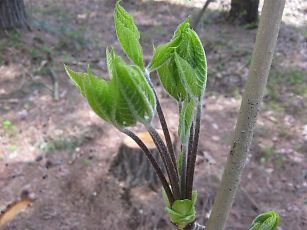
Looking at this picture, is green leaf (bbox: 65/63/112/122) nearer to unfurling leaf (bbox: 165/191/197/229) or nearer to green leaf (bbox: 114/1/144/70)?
green leaf (bbox: 114/1/144/70)

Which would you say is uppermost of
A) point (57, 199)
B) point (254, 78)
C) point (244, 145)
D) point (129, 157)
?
point (254, 78)

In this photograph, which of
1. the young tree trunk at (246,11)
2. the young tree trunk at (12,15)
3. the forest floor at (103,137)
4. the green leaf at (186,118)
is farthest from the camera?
the young tree trunk at (246,11)

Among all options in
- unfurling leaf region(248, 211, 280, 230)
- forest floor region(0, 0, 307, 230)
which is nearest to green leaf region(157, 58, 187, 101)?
unfurling leaf region(248, 211, 280, 230)

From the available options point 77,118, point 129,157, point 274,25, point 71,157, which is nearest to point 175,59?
point 274,25

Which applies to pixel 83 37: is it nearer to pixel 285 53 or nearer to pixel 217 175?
pixel 285 53

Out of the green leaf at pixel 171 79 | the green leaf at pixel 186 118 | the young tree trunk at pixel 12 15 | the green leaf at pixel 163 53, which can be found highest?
the green leaf at pixel 163 53

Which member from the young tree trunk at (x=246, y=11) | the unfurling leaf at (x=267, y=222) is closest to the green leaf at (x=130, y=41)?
the unfurling leaf at (x=267, y=222)

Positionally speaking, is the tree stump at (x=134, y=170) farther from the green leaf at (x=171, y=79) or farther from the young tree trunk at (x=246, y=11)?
the young tree trunk at (x=246, y=11)

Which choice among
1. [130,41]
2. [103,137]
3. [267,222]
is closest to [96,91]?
[130,41]
